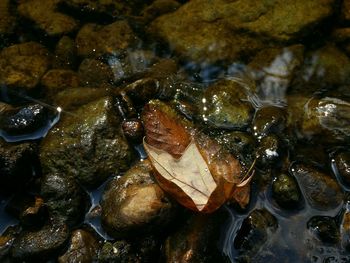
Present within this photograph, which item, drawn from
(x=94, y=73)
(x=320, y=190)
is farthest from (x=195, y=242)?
(x=94, y=73)

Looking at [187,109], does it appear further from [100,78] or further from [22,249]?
[22,249]

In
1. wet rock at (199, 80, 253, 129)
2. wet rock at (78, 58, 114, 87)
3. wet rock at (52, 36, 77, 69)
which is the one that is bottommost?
wet rock at (199, 80, 253, 129)

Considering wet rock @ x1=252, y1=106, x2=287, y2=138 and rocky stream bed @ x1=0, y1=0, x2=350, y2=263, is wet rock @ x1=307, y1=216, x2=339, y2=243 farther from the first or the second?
wet rock @ x1=252, y1=106, x2=287, y2=138

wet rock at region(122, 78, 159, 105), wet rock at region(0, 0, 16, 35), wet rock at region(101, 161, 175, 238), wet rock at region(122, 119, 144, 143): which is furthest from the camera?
wet rock at region(0, 0, 16, 35)

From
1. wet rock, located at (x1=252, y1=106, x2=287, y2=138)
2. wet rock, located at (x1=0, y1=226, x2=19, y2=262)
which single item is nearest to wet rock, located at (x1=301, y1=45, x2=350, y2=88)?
wet rock, located at (x1=252, y1=106, x2=287, y2=138)

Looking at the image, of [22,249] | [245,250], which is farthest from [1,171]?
[245,250]

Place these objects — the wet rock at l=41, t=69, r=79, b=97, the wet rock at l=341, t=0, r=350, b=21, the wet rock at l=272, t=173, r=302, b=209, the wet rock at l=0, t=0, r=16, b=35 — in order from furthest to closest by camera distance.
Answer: the wet rock at l=0, t=0, r=16, b=35 < the wet rock at l=341, t=0, r=350, b=21 < the wet rock at l=41, t=69, r=79, b=97 < the wet rock at l=272, t=173, r=302, b=209

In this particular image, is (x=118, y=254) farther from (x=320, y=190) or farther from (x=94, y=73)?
(x=94, y=73)
